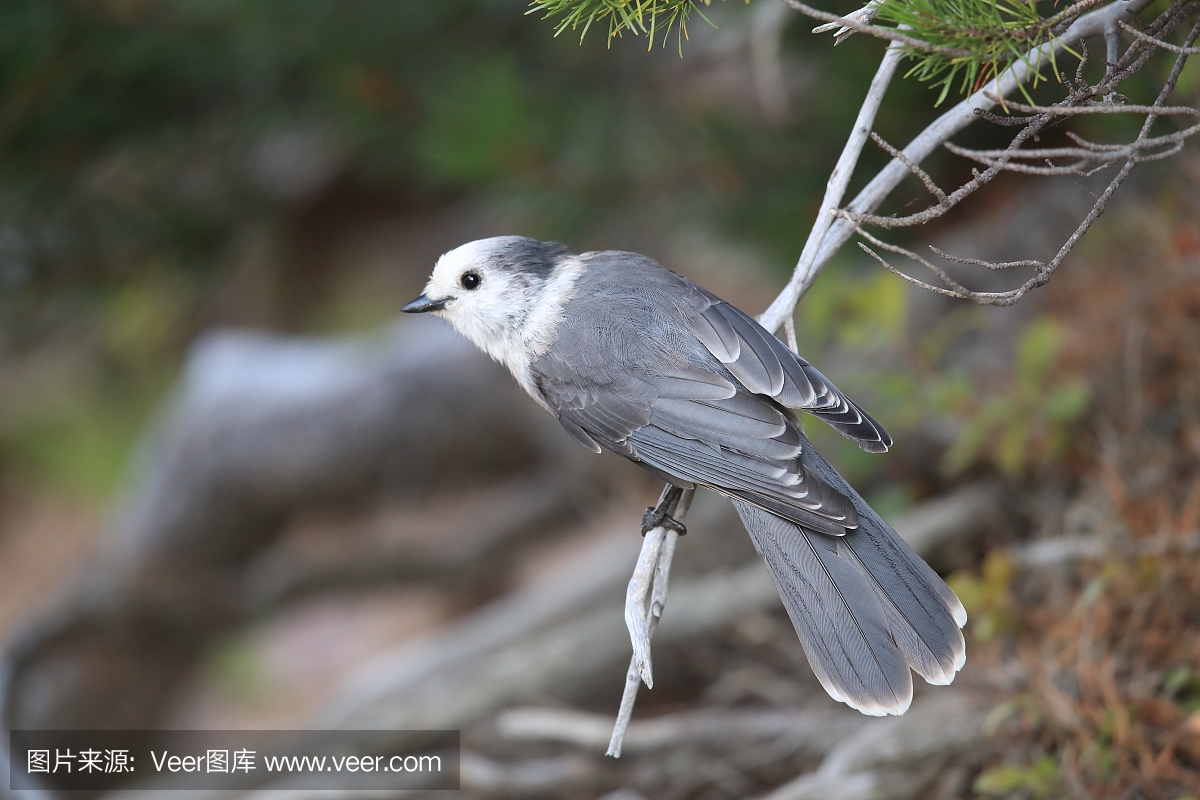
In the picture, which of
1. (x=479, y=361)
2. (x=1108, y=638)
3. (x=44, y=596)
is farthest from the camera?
(x=44, y=596)

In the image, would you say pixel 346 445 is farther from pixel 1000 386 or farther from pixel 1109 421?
pixel 1109 421

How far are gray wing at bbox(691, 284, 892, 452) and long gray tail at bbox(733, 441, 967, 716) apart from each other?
0.17 metres

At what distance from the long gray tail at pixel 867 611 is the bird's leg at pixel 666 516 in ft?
0.69

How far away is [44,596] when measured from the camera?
604cm

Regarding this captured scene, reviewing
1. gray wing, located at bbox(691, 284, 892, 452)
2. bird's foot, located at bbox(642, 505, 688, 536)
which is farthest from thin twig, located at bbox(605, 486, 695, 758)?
gray wing, located at bbox(691, 284, 892, 452)

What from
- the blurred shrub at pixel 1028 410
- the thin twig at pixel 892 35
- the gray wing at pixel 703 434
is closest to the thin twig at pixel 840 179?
the thin twig at pixel 892 35

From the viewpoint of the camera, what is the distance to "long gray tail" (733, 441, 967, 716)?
1929mm

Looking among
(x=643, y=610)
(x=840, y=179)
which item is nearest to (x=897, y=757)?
(x=643, y=610)

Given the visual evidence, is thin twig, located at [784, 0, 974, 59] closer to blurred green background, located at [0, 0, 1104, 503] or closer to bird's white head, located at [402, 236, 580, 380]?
bird's white head, located at [402, 236, 580, 380]

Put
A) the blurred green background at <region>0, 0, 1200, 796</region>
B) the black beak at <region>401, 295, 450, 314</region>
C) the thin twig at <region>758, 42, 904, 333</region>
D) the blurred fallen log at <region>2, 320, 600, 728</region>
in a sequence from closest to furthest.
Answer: the thin twig at <region>758, 42, 904, 333</region> < the black beak at <region>401, 295, 450, 314</region> < the blurred green background at <region>0, 0, 1200, 796</region> < the blurred fallen log at <region>2, 320, 600, 728</region>

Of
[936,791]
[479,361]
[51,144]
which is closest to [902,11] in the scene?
[936,791]

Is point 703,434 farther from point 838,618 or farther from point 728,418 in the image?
point 838,618

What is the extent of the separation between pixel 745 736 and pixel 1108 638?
1.11 meters

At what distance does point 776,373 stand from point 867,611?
22.3 inches
